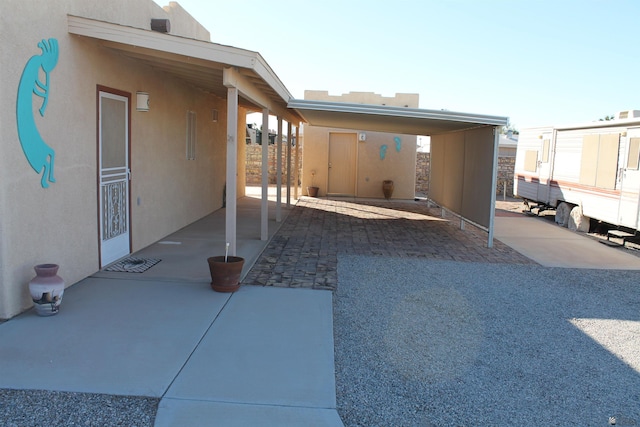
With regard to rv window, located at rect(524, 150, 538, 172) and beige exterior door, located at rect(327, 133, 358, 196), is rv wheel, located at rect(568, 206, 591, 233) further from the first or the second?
beige exterior door, located at rect(327, 133, 358, 196)

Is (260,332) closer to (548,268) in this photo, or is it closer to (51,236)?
(51,236)

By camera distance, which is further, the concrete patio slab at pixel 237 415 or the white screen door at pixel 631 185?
the white screen door at pixel 631 185

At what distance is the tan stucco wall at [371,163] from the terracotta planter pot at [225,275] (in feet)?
42.1

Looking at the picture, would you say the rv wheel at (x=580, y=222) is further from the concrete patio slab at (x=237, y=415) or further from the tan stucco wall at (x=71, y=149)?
the concrete patio slab at (x=237, y=415)

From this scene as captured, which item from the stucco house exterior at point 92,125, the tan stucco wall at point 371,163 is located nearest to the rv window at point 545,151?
the tan stucco wall at point 371,163

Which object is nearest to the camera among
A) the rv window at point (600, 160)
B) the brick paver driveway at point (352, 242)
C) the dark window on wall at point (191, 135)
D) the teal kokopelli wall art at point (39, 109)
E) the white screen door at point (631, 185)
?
the teal kokopelli wall art at point (39, 109)

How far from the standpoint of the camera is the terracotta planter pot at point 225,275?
20.3ft

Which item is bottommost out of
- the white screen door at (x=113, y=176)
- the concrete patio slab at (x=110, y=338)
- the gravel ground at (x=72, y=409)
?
the gravel ground at (x=72, y=409)

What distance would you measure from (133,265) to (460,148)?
776 cm

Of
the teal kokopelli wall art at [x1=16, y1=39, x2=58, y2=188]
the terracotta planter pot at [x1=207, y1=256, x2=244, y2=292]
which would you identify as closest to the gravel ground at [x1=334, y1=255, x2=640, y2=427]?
the terracotta planter pot at [x1=207, y1=256, x2=244, y2=292]

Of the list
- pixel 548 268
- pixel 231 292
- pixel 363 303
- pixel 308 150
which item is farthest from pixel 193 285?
pixel 308 150

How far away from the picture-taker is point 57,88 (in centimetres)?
561

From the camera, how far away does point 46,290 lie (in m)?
5.04

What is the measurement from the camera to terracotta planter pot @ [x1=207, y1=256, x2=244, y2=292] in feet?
20.3
